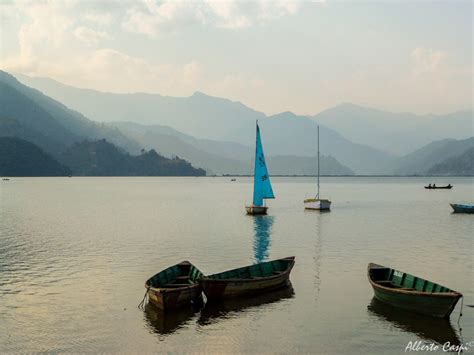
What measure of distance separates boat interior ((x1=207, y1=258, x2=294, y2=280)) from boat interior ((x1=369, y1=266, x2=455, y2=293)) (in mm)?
6994

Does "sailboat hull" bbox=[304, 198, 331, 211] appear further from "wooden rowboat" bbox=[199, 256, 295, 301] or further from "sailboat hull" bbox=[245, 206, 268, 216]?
"wooden rowboat" bbox=[199, 256, 295, 301]

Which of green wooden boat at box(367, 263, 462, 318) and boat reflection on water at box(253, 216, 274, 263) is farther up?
green wooden boat at box(367, 263, 462, 318)

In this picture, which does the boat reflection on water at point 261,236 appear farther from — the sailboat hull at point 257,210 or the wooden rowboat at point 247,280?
the wooden rowboat at point 247,280

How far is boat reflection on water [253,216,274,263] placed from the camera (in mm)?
55519

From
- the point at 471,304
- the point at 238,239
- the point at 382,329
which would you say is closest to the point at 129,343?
the point at 382,329

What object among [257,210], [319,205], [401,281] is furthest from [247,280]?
[319,205]

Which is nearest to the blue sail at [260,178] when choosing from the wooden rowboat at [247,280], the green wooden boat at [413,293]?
the wooden rowboat at [247,280]

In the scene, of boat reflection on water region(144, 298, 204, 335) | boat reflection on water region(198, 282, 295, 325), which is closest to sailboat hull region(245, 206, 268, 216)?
boat reflection on water region(198, 282, 295, 325)

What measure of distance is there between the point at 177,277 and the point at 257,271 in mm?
6291

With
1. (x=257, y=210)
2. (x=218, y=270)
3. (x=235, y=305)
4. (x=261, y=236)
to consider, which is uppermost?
(x=257, y=210)

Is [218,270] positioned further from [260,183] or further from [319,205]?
[319,205]

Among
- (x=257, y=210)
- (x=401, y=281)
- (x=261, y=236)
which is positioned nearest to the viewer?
(x=401, y=281)

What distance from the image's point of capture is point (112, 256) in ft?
177

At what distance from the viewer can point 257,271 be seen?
38.1 m
